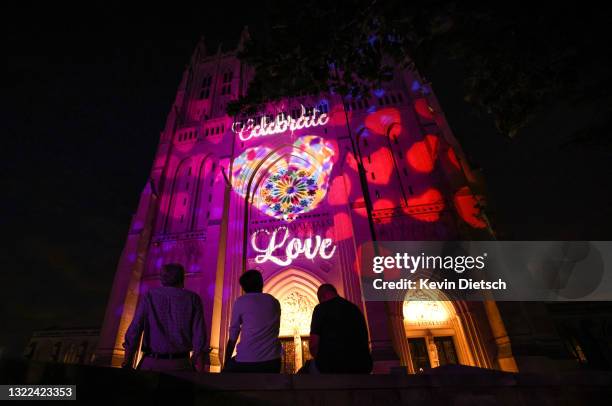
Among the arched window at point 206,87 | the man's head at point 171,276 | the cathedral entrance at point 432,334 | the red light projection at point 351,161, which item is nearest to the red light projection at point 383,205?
the red light projection at point 351,161

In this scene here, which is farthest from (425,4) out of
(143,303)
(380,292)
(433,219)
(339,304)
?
(433,219)

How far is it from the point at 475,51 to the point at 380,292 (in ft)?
28.8

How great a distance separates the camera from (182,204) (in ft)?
51.5

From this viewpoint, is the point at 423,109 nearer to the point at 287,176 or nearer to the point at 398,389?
the point at 287,176

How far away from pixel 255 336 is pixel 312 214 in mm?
11305

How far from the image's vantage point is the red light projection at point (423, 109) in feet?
48.8

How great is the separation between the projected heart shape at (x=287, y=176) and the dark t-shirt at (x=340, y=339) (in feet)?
36.9

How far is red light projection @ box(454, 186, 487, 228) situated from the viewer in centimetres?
1130

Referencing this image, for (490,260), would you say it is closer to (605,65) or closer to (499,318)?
(499,318)

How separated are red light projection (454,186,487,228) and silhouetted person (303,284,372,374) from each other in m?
10.2

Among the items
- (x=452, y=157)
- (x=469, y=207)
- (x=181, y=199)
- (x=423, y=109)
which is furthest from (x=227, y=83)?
(x=469, y=207)

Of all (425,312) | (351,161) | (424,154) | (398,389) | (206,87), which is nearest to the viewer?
(398,389)

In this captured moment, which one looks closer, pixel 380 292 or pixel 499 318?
pixel 499 318

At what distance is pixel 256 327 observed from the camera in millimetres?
2791
